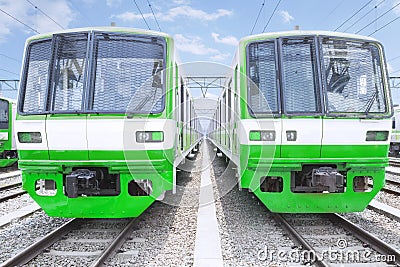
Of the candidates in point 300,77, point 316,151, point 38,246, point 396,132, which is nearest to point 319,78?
point 300,77

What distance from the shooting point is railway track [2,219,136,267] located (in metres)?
4.05

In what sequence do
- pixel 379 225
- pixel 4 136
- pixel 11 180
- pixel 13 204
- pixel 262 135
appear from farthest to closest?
1. pixel 4 136
2. pixel 11 180
3. pixel 13 204
4. pixel 379 225
5. pixel 262 135

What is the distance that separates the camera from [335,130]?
5.00 metres

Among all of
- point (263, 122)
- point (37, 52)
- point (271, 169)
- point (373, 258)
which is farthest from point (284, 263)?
point (37, 52)

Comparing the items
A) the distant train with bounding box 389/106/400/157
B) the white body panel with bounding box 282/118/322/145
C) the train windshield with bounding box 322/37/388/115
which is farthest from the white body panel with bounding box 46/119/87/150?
the distant train with bounding box 389/106/400/157

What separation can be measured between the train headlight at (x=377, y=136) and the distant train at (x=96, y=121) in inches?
112

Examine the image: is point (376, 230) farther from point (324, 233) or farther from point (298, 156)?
point (298, 156)

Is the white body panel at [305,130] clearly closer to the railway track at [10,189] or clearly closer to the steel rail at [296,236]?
the steel rail at [296,236]

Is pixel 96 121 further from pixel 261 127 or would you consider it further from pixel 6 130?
pixel 6 130

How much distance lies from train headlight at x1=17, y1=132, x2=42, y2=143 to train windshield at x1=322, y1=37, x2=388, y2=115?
4075 millimetres

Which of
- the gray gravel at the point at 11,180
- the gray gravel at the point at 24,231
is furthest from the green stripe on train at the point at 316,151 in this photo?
the gray gravel at the point at 11,180

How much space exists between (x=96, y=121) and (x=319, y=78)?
318 centimetres

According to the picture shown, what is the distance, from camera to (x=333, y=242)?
186 inches

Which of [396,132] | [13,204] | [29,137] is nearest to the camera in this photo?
[29,137]
